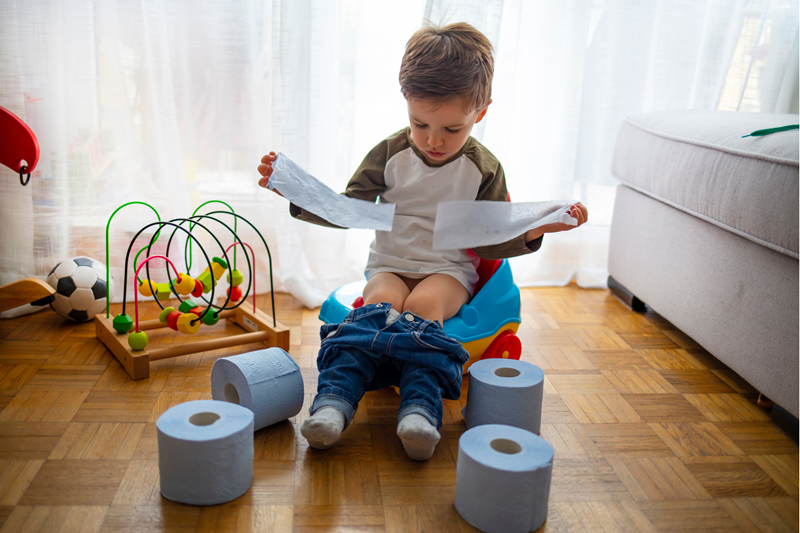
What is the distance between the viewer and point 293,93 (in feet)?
5.15

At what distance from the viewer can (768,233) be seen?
109 centimetres


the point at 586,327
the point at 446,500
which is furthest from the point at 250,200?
the point at 446,500

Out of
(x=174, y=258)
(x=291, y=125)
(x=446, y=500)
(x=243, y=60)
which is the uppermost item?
(x=243, y=60)

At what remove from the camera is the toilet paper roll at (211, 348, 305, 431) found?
0.97m

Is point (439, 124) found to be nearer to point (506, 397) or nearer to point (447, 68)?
point (447, 68)

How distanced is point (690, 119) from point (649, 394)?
657 mm

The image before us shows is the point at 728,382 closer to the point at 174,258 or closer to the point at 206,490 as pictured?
the point at 206,490

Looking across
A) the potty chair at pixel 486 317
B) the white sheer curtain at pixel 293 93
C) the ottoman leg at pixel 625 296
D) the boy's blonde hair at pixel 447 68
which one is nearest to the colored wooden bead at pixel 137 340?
the potty chair at pixel 486 317

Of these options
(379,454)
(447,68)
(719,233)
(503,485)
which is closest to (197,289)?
(379,454)

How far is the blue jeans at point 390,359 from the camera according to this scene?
948 mm

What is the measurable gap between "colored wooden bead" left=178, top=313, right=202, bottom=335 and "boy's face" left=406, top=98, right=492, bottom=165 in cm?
58

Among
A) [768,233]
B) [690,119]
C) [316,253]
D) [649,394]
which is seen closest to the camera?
[768,233]

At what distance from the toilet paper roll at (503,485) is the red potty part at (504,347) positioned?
39cm

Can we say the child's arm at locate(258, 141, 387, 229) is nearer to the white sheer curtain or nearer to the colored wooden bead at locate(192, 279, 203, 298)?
the colored wooden bead at locate(192, 279, 203, 298)
